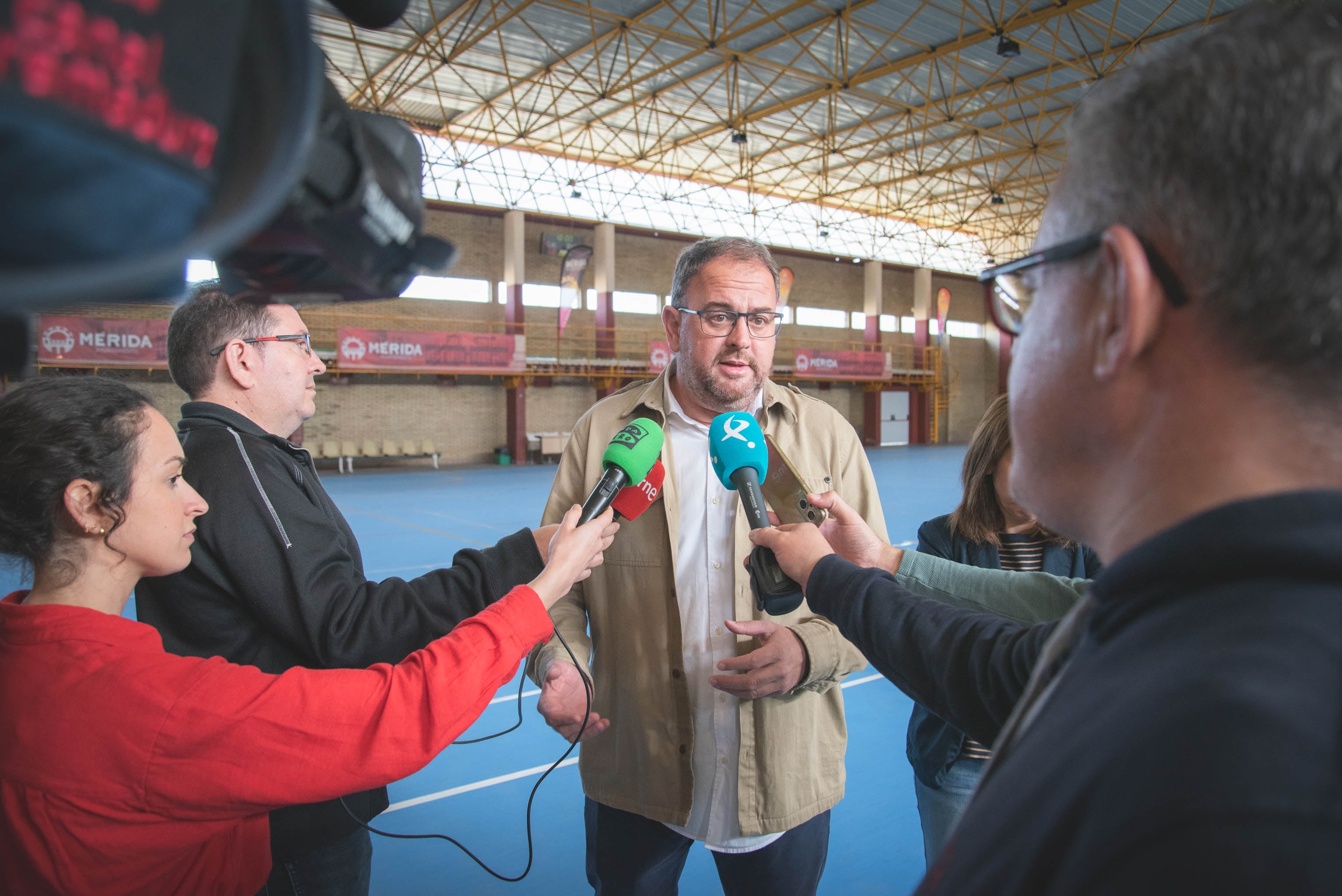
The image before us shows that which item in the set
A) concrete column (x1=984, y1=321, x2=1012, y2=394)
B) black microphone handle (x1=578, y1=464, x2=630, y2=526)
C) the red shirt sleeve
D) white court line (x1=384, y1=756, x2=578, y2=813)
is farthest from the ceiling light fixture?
concrete column (x1=984, y1=321, x2=1012, y2=394)

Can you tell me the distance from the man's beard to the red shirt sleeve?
3.73 feet

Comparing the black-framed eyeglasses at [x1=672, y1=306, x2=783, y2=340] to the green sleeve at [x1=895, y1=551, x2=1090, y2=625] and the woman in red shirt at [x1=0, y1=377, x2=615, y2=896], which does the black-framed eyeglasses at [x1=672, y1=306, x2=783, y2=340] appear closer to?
the green sleeve at [x1=895, y1=551, x2=1090, y2=625]

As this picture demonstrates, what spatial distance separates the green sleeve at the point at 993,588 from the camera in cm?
180

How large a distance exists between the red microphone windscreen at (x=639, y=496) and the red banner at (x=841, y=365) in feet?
71.0

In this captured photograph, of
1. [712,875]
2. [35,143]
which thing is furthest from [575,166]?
[35,143]

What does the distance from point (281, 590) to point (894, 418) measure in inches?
1080

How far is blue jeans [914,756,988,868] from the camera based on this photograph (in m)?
2.34

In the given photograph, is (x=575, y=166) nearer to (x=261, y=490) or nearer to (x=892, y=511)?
(x=892, y=511)

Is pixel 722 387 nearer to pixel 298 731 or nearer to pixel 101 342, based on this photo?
pixel 298 731

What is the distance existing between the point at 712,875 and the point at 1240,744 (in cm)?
322

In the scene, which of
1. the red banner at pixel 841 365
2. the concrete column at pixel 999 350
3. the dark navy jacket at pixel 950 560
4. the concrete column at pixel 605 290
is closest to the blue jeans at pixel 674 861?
the dark navy jacket at pixel 950 560

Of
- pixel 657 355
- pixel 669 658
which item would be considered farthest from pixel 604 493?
pixel 657 355

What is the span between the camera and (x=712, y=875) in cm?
326

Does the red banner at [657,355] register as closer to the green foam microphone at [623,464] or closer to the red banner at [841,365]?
the red banner at [841,365]
